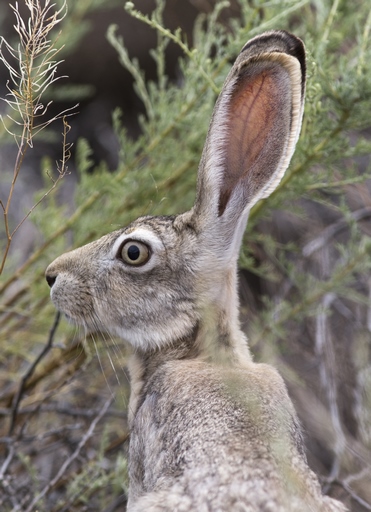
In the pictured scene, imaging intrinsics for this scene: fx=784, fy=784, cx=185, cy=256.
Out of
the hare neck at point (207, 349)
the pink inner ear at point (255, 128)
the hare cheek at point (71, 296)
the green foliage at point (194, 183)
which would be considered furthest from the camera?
the green foliage at point (194, 183)

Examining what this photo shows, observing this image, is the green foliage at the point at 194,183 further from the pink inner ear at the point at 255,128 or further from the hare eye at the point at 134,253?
the hare eye at the point at 134,253

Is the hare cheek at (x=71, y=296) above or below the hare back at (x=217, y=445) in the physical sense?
above

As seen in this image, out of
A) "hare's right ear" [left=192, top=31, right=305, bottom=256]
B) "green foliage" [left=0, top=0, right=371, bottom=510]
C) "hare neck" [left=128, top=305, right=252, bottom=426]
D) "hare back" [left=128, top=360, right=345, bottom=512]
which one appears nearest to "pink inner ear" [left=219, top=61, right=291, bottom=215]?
"hare's right ear" [left=192, top=31, right=305, bottom=256]

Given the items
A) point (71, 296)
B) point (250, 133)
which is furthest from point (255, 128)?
point (71, 296)

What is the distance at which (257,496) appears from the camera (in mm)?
1997

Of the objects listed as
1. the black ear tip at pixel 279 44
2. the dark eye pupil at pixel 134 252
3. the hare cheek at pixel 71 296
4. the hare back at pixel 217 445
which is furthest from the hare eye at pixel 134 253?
the black ear tip at pixel 279 44

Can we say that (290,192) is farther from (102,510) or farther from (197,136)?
(102,510)

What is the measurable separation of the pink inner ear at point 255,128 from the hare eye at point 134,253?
30 cm

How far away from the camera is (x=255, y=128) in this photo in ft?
8.36

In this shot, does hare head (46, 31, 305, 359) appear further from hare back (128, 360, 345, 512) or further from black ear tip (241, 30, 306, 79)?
hare back (128, 360, 345, 512)

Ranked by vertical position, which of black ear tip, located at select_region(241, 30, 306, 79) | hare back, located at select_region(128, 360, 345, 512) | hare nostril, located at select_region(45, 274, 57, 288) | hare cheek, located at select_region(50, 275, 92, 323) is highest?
black ear tip, located at select_region(241, 30, 306, 79)

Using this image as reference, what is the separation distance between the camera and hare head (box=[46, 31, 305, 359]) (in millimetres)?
2461

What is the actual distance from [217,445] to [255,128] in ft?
3.36

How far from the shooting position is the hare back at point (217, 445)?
2029 millimetres
